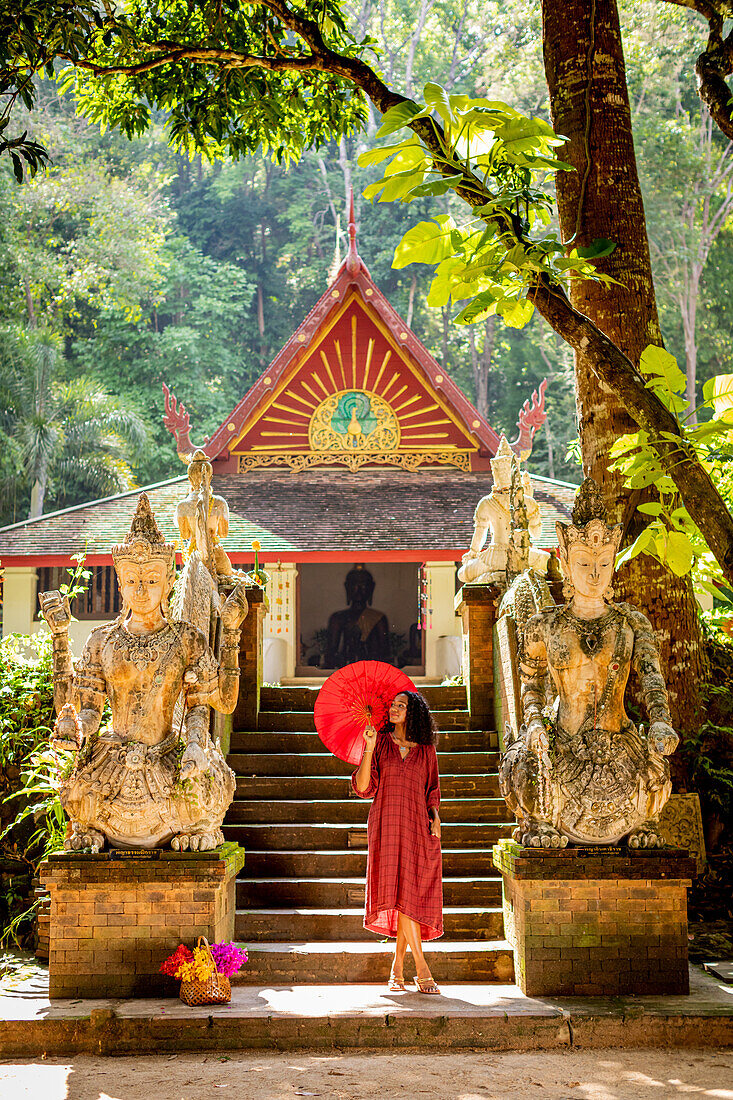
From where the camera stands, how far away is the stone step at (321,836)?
21.5ft

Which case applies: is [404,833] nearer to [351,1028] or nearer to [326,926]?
[351,1028]

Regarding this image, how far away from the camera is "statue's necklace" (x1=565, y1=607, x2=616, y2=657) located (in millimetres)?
5172

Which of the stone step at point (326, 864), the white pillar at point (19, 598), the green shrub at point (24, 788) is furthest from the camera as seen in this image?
the white pillar at point (19, 598)

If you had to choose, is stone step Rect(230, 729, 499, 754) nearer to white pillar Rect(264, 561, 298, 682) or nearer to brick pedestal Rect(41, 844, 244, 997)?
brick pedestal Rect(41, 844, 244, 997)

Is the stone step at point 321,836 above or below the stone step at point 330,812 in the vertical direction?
below

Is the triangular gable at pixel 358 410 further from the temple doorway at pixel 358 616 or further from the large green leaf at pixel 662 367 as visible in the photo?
the large green leaf at pixel 662 367

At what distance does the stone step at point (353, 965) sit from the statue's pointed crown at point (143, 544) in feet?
6.89

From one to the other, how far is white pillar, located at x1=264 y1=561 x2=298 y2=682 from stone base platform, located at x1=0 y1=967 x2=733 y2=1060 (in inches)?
387

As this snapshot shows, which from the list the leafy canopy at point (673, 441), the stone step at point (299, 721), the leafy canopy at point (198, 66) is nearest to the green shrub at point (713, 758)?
the stone step at point (299, 721)

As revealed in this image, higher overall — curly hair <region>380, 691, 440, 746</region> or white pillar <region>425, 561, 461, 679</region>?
white pillar <region>425, 561, 461, 679</region>

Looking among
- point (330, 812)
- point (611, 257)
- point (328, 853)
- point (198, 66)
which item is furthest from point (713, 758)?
point (198, 66)

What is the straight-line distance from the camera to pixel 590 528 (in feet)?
17.1

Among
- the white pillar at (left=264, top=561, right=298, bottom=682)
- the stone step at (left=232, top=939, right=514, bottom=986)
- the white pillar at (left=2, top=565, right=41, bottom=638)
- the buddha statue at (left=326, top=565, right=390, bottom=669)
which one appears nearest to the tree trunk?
the stone step at (left=232, top=939, right=514, bottom=986)

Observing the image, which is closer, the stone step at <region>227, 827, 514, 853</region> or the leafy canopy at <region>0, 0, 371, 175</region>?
the leafy canopy at <region>0, 0, 371, 175</region>
